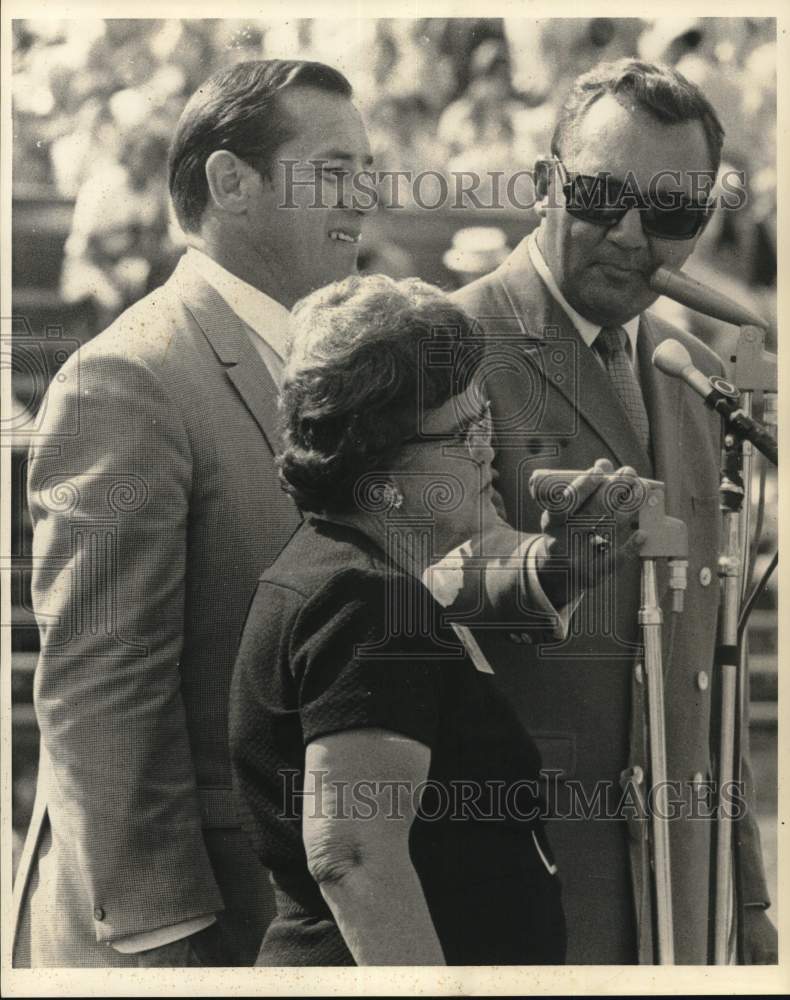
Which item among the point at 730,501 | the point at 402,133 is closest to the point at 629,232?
the point at 402,133

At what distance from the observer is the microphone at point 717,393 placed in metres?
3.97

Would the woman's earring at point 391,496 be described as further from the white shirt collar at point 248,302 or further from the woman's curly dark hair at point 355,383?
the white shirt collar at point 248,302

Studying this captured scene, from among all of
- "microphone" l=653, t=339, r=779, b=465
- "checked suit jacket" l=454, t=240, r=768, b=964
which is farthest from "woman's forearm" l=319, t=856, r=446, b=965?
"microphone" l=653, t=339, r=779, b=465

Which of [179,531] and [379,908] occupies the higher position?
[179,531]

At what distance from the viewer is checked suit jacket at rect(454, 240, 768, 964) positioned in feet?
12.7

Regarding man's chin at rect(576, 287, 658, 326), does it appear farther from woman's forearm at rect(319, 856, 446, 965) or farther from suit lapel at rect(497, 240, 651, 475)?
woman's forearm at rect(319, 856, 446, 965)

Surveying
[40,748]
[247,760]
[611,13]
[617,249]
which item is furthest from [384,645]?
[611,13]

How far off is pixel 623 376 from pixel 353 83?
104cm

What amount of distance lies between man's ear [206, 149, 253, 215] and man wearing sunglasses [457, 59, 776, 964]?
2.02 feet

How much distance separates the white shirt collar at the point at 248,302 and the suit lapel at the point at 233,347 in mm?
17

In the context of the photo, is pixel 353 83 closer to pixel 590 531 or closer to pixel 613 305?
pixel 613 305

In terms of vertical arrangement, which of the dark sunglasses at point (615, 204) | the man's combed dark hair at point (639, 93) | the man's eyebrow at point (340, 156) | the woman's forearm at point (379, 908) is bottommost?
the woman's forearm at point (379, 908)

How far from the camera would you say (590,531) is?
151 inches

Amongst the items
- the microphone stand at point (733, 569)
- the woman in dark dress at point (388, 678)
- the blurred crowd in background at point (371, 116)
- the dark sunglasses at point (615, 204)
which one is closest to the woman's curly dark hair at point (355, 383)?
the woman in dark dress at point (388, 678)
